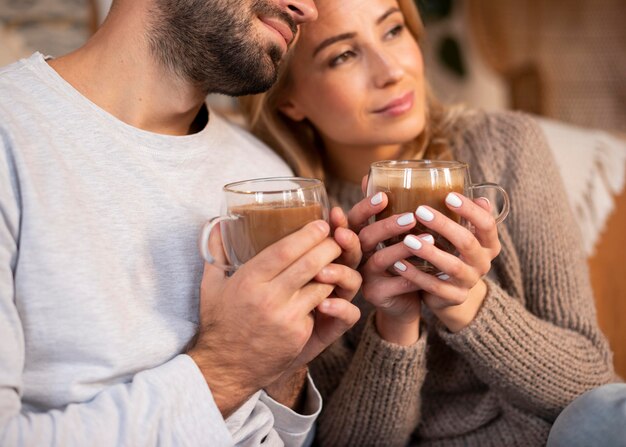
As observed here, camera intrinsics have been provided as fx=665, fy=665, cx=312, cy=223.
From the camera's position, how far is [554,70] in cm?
333

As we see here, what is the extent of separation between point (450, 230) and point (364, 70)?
640mm

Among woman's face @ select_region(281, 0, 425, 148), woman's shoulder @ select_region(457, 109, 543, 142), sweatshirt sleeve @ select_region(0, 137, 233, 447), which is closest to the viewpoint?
sweatshirt sleeve @ select_region(0, 137, 233, 447)

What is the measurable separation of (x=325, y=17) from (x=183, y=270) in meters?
0.69

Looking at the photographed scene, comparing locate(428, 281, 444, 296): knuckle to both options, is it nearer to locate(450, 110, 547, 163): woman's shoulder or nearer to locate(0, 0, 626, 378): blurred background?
locate(450, 110, 547, 163): woman's shoulder

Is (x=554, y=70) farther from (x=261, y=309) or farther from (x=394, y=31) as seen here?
(x=261, y=309)

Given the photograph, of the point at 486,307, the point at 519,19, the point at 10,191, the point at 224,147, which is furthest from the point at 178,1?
the point at 519,19

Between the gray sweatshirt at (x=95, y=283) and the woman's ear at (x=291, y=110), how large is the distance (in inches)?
20.7

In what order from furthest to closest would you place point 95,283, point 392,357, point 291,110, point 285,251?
point 291,110 < point 392,357 < point 95,283 < point 285,251

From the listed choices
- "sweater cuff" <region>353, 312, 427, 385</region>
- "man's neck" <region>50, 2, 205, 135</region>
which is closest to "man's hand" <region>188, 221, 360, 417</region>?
"sweater cuff" <region>353, 312, 427, 385</region>

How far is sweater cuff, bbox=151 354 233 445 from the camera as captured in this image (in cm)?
102

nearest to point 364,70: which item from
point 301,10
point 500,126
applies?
point 301,10

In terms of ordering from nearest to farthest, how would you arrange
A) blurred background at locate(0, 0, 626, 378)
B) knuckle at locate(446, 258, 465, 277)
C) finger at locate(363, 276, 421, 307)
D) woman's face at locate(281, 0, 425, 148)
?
knuckle at locate(446, 258, 465, 277) → finger at locate(363, 276, 421, 307) → woman's face at locate(281, 0, 425, 148) → blurred background at locate(0, 0, 626, 378)

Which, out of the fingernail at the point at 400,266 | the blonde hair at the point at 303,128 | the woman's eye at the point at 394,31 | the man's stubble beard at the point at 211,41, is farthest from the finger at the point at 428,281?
the woman's eye at the point at 394,31

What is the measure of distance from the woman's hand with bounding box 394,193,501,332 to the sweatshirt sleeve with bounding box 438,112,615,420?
19cm
